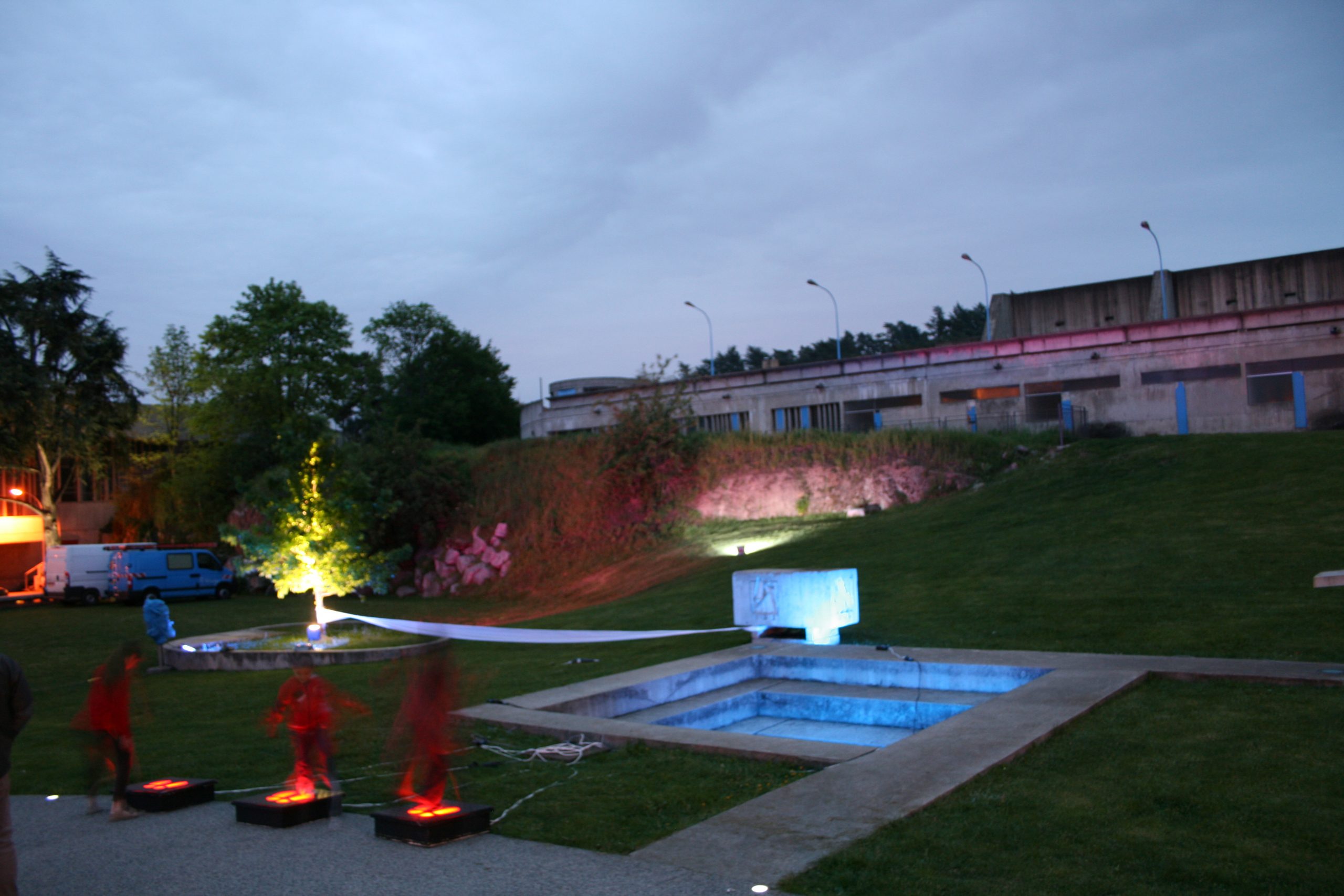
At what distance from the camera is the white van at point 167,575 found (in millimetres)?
31484

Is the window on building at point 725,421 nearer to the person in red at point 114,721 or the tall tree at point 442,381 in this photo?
the tall tree at point 442,381

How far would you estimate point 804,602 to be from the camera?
42.8ft

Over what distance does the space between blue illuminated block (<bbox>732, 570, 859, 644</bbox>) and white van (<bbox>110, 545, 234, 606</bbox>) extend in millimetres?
25317

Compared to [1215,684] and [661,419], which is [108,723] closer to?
[1215,684]

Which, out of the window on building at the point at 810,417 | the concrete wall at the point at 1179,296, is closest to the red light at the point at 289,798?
the window on building at the point at 810,417

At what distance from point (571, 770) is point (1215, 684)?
5.98 metres

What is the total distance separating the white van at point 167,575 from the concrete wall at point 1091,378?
21.9 m

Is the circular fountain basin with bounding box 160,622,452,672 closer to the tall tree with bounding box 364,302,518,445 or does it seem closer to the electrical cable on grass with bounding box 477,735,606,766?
the electrical cable on grass with bounding box 477,735,606,766

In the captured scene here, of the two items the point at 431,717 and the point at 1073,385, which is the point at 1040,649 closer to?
the point at 431,717

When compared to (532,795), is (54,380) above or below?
above

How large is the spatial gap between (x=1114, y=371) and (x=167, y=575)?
34.4m

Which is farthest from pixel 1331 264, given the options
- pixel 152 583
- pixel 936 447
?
pixel 152 583

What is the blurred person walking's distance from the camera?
445 centimetres

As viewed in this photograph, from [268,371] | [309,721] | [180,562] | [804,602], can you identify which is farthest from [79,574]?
[309,721]
